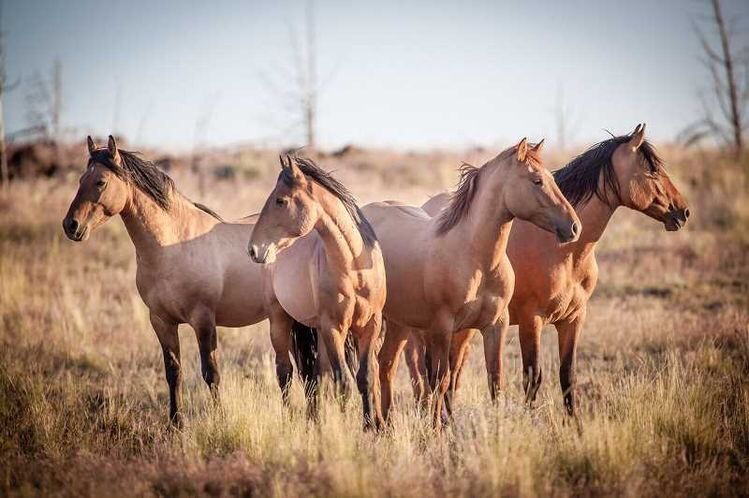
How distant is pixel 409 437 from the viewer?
489cm

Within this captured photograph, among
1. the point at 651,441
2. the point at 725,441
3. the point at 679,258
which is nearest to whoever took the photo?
the point at 651,441

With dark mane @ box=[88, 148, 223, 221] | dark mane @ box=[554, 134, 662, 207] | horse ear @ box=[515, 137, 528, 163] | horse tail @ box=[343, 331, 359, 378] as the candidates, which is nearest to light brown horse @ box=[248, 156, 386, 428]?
horse tail @ box=[343, 331, 359, 378]

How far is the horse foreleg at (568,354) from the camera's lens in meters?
6.26

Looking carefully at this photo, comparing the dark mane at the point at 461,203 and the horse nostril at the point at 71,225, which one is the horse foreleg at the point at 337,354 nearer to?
the dark mane at the point at 461,203

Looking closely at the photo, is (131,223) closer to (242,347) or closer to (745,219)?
(242,347)

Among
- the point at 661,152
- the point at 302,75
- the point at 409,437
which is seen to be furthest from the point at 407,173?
the point at 409,437

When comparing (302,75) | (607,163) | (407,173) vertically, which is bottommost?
(607,163)

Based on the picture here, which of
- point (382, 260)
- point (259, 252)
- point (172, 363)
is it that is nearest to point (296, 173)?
point (259, 252)

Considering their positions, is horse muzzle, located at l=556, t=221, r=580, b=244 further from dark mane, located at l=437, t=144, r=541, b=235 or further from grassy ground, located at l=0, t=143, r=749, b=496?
grassy ground, located at l=0, t=143, r=749, b=496

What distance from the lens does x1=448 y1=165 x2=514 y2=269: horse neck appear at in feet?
18.0

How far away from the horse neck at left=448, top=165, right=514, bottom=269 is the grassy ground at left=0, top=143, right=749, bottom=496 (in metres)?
1.18

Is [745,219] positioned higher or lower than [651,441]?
higher

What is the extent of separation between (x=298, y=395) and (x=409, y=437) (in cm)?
189

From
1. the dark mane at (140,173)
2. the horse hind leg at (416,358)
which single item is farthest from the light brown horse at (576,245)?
the dark mane at (140,173)
